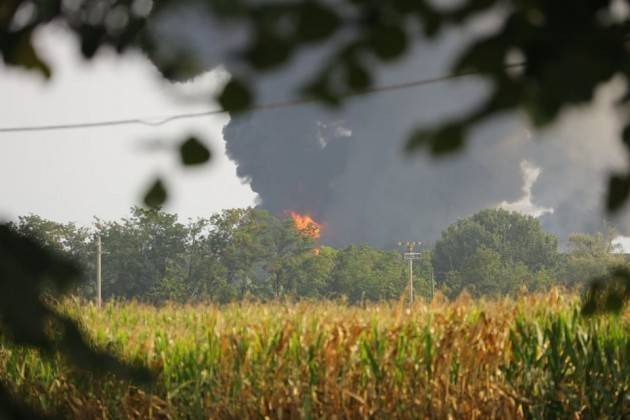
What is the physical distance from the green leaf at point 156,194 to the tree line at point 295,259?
39.0 metres

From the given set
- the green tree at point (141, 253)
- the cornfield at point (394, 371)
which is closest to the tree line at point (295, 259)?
the green tree at point (141, 253)

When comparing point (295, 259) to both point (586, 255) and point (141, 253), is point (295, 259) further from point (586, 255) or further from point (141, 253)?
point (586, 255)

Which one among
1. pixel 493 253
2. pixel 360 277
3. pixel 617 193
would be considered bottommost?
pixel 617 193

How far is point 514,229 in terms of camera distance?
64688 mm

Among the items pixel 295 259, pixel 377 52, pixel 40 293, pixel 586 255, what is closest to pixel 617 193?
pixel 377 52

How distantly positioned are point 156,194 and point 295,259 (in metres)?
55.2

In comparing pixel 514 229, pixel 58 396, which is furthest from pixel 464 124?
pixel 514 229

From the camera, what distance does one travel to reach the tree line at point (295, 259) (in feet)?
167

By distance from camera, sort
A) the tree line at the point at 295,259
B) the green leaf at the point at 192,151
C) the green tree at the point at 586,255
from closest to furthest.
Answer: the green leaf at the point at 192,151 < the tree line at the point at 295,259 < the green tree at the point at 586,255

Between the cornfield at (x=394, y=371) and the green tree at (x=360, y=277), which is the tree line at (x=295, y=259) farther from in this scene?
the cornfield at (x=394, y=371)

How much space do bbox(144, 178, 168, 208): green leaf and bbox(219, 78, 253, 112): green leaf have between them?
1.69ft

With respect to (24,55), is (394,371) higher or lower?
lower

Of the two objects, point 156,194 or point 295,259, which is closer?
point 156,194

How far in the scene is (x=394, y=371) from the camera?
6.72 meters
